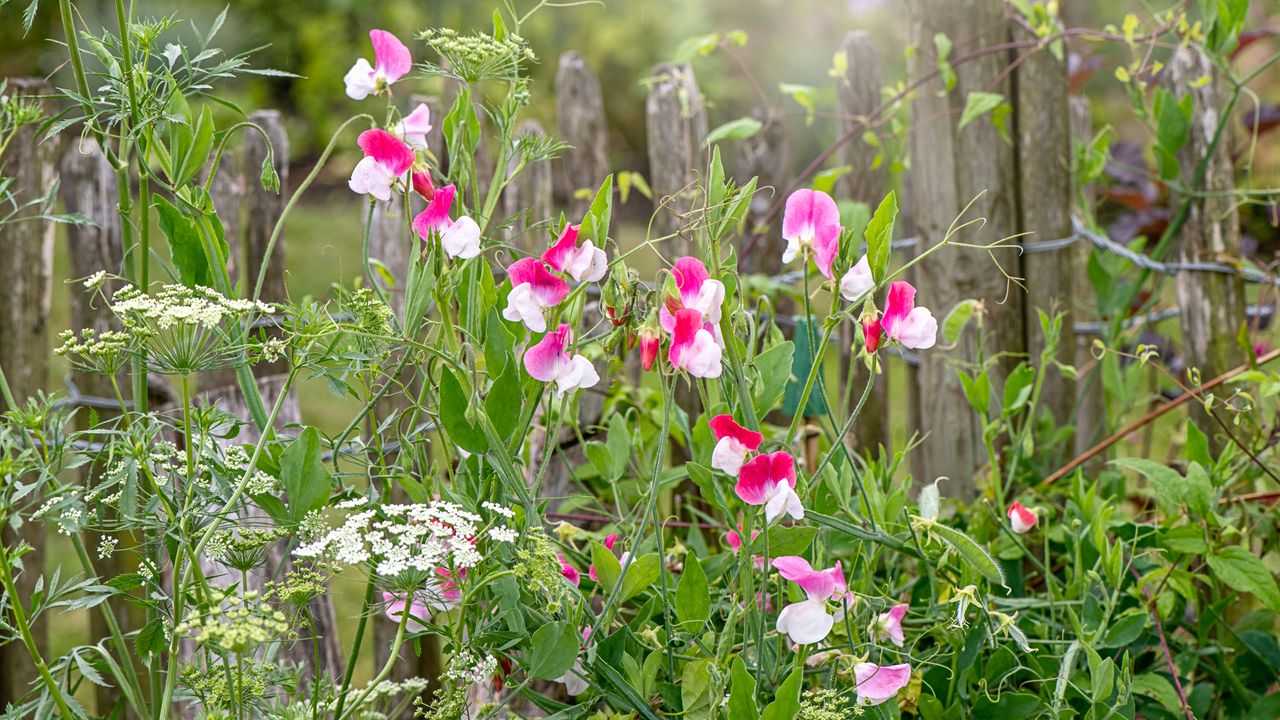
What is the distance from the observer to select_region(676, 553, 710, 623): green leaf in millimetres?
1092

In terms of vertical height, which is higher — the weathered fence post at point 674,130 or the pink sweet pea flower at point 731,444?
the weathered fence post at point 674,130

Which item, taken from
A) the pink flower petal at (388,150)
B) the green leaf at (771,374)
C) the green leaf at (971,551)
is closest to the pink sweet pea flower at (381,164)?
the pink flower petal at (388,150)

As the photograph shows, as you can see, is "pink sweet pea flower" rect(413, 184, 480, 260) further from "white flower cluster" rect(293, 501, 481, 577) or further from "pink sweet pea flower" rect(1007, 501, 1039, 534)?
"pink sweet pea flower" rect(1007, 501, 1039, 534)

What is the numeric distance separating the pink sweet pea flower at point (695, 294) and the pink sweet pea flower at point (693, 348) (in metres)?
0.01

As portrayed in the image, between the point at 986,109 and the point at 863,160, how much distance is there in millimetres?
482

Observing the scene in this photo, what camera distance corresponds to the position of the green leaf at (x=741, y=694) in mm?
957

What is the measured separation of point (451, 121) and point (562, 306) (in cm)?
22

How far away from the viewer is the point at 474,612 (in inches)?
42.3

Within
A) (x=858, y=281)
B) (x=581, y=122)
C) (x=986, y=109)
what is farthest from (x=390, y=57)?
(x=581, y=122)

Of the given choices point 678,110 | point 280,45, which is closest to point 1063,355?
point 678,110

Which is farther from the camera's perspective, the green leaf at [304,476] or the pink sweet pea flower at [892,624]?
the pink sweet pea flower at [892,624]

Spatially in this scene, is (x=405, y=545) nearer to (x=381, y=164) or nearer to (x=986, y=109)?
(x=381, y=164)

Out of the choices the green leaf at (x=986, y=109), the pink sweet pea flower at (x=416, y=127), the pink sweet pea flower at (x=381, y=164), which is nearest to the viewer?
the pink sweet pea flower at (x=381, y=164)

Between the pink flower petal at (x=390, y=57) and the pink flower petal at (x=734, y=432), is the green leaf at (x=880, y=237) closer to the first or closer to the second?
the pink flower petal at (x=734, y=432)
